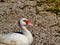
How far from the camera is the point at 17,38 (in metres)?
5.18

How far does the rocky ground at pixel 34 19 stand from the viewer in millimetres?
5855

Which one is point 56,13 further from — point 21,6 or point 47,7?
point 21,6

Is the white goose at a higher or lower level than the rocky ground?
higher

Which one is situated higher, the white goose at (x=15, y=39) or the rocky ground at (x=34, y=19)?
the white goose at (x=15, y=39)

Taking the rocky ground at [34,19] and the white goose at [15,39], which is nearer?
the white goose at [15,39]

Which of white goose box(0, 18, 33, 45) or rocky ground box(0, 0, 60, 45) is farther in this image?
rocky ground box(0, 0, 60, 45)

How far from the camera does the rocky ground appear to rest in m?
5.86

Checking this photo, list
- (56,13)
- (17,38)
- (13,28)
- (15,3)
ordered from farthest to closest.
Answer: (15,3)
(56,13)
(13,28)
(17,38)

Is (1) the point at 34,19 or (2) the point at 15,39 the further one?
(1) the point at 34,19

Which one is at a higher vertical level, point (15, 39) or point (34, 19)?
point (15, 39)

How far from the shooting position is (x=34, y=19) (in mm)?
6738

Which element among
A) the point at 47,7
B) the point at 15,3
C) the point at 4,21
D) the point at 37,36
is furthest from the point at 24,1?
the point at 37,36

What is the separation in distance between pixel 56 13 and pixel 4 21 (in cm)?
129

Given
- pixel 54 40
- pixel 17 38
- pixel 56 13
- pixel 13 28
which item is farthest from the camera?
pixel 56 13
